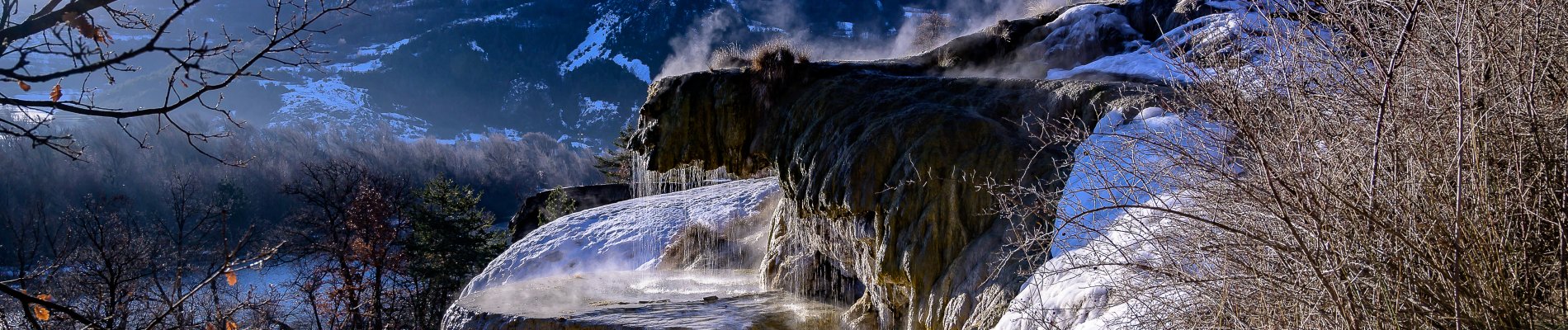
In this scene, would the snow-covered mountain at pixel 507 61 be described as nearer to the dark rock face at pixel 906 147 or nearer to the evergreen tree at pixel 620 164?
the evergreen tree at pixel 620 164

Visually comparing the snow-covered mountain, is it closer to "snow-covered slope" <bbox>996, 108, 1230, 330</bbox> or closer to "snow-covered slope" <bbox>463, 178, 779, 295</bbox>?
"snow-covered slope" <bbox>463, 178, 779, 295</bbox>

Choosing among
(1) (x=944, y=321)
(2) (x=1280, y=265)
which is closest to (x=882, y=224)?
(1) (x=944, y=321)

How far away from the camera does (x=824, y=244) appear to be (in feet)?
32.2

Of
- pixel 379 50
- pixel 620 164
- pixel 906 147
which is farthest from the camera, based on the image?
pixel 379 50

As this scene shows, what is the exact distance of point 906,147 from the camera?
8.14 m

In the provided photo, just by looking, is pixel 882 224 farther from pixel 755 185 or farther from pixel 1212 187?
pixel 755 185

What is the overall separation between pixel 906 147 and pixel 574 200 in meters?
19.3

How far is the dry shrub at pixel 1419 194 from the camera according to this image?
2666mm

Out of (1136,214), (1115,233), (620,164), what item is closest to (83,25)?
(1136,214)

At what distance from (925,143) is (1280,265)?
4.92m

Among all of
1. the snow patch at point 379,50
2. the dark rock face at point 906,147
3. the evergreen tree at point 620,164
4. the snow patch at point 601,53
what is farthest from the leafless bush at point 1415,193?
the snow patch at point 379,50

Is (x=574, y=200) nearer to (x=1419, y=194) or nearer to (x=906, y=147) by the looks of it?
(x=906, y=147)

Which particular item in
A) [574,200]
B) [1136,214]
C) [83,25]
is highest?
[574,200]

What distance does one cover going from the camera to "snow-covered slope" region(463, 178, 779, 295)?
531 inches
